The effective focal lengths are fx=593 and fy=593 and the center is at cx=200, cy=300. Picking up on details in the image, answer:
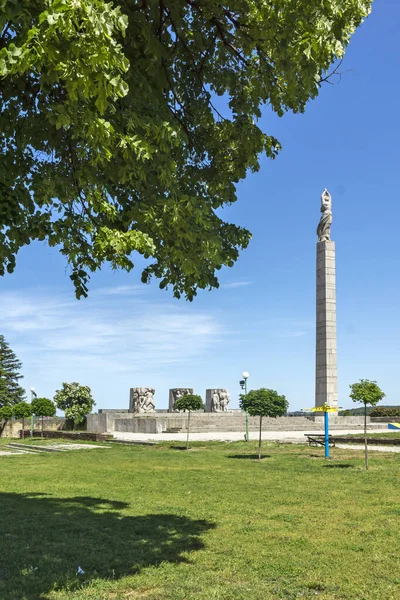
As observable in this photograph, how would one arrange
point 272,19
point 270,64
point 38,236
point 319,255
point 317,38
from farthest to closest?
point 319,255
point 270,64
point 38,236
point 272,19
point 317,38

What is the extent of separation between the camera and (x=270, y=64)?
24.6 feet

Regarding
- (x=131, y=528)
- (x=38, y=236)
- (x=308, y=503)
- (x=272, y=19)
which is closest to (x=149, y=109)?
(x=272, y=19)

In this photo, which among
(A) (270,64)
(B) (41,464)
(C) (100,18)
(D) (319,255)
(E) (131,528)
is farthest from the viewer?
(D) (319,255)

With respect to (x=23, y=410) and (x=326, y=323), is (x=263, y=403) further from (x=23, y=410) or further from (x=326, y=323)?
(x=326, y=323)

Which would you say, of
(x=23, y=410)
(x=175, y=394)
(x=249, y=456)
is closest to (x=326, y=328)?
(x=175, y=394)

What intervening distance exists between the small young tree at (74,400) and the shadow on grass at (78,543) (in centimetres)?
3626

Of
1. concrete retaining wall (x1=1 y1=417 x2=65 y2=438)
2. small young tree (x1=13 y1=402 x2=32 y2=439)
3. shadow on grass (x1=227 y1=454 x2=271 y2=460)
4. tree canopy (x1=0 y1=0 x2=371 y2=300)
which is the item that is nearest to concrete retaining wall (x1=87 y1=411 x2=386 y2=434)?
concrete retaining wall (x1=1 y1=417 x2=65 y2=438)

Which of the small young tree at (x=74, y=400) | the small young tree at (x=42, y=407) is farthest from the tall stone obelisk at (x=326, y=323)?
the small young tree at (x=42, y=407)

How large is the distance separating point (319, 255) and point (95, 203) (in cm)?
4368

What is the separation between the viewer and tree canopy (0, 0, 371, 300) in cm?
446

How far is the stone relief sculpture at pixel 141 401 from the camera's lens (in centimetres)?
5116

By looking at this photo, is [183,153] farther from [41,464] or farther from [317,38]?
[41,464]

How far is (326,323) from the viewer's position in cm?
4706

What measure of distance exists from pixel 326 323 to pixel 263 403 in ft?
85.8
